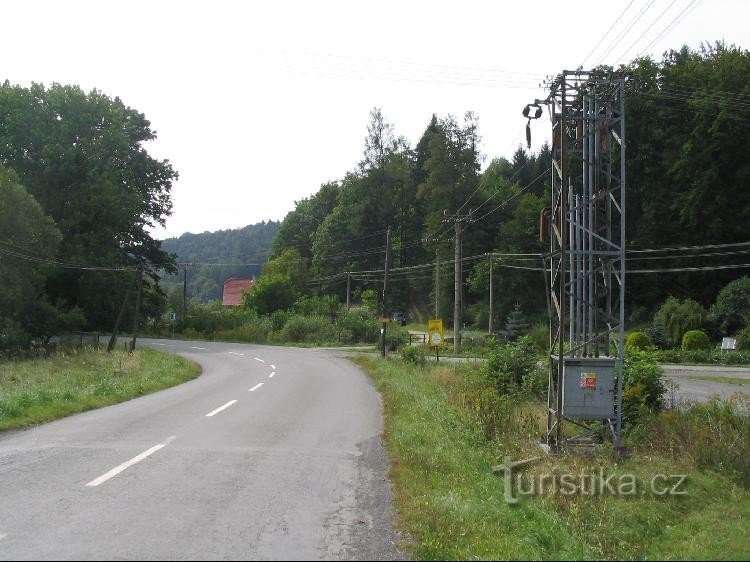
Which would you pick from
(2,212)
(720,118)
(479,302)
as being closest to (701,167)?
(720,118)

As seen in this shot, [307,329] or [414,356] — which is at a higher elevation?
[307,329]

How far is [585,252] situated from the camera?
38.5ft

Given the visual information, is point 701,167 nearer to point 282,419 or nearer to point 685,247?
point 685,247

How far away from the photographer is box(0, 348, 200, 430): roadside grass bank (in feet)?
46.8

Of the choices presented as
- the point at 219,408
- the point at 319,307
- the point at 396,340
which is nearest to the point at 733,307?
the point at 396,340

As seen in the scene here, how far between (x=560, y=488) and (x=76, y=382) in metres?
17.3

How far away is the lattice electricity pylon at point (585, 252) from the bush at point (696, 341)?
31778 mm

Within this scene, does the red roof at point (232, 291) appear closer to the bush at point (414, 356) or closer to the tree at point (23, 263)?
the tree at point (23, 263)

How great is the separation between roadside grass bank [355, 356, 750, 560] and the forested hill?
429 ft

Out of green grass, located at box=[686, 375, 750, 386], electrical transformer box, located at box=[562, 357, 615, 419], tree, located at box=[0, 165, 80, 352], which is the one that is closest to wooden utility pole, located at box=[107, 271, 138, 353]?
tree, located at box=[0, 165, 80, 352]

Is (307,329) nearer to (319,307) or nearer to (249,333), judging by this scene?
(249,333)

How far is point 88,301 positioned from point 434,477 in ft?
156

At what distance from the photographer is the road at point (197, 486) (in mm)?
5750

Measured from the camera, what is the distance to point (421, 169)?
263 ft
